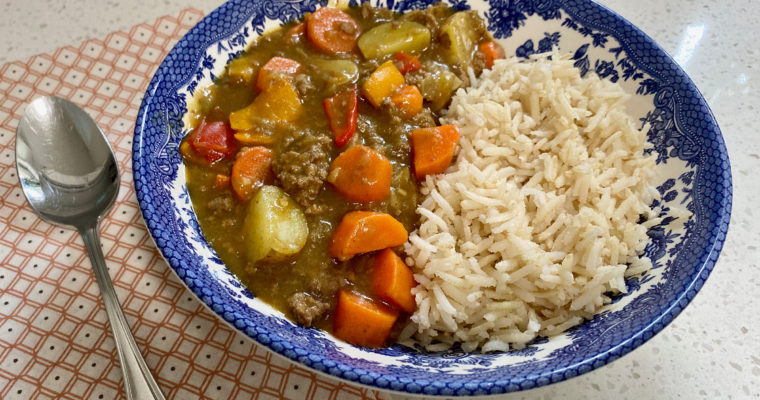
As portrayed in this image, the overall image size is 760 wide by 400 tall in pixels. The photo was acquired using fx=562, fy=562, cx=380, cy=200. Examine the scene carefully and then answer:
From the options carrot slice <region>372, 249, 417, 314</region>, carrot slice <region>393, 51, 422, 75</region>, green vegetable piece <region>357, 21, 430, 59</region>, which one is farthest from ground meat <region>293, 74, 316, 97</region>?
carrot slice <region>372, 249, 417, 314</region>

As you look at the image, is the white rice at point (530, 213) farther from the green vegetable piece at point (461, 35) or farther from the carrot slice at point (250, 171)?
the carrot slice at point (250, 171)

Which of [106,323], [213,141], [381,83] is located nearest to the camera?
[106,323]

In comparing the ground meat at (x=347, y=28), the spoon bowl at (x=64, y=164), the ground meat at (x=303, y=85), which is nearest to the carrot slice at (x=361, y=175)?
the ground meat at (x=303, y=85)

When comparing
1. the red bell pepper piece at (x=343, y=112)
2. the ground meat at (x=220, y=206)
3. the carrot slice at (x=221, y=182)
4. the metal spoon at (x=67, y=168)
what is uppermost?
the red bell pepper piece at (x=343, y=112)

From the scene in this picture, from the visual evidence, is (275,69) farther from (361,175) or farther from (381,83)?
(361,175)

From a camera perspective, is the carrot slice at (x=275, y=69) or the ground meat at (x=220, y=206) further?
the carrot slice at (x=275, y=69)

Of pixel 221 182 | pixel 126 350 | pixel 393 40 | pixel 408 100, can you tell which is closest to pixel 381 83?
pixel 408 100
